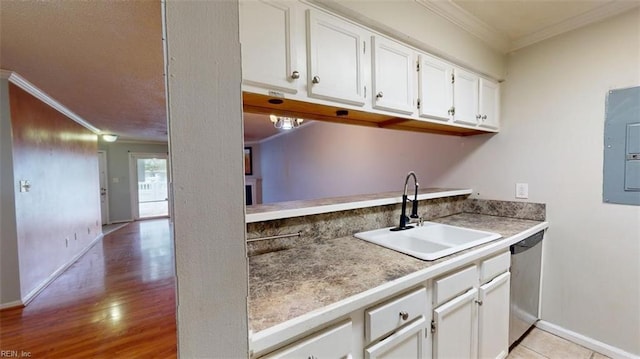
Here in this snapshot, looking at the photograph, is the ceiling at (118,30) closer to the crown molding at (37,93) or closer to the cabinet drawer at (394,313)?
the crown molding at (37,93)

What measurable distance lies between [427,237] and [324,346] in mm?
1189

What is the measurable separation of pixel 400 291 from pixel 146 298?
274 centimetres

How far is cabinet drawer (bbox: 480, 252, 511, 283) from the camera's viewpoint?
4.61ft

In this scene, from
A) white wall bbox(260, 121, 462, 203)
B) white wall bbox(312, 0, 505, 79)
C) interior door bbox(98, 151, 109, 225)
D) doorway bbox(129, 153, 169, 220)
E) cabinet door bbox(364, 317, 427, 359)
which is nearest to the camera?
cabinet door bbox(364, 317, 427, 359)

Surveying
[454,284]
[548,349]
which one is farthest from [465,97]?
[548,349]

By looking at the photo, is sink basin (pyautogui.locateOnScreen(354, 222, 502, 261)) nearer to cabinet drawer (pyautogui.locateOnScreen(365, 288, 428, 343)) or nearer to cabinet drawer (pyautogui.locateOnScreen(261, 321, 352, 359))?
cabinet drawer (pyautogui.locateOnScreen(365, 288, 428, 343))

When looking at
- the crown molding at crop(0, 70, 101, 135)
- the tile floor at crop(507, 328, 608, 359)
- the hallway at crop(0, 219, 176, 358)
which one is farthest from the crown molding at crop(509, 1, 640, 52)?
the crown molding at crop(0, 70, 101, 135)

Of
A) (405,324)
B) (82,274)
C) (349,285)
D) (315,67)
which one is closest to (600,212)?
(405,324)

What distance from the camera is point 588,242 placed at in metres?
1.84

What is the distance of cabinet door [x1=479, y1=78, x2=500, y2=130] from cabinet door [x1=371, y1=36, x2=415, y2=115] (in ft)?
2.76

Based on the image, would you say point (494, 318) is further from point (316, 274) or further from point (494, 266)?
point (316, 274)

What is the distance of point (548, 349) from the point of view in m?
1.84

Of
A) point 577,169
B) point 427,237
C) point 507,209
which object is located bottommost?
point 427,237

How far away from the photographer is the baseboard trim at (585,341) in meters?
1.71
